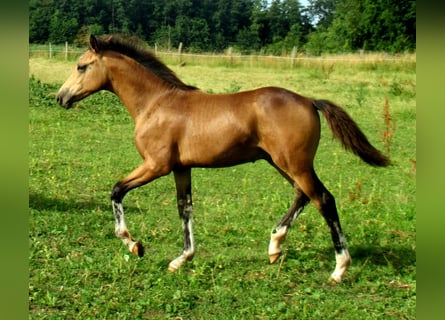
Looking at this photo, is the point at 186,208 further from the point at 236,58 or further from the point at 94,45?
the point at 236,58

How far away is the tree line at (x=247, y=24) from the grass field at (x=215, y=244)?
1673 cm

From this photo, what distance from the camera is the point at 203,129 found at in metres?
4.80

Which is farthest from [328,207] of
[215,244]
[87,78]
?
[87,78]

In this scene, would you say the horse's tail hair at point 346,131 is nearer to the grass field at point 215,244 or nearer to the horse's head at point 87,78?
the grass field at point 215,244

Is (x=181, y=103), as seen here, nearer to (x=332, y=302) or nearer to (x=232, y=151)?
(x=232, y=151)

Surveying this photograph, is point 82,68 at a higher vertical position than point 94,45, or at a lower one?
lower

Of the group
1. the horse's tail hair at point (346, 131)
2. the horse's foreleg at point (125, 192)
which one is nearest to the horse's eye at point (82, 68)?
the horse's foreleg at point (125, 192)

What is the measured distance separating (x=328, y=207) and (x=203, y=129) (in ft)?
4.20

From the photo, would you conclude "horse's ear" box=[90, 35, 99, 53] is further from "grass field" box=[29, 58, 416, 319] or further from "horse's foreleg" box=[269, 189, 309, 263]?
"horse's foreleg" box=[269, 189, 309, 263]

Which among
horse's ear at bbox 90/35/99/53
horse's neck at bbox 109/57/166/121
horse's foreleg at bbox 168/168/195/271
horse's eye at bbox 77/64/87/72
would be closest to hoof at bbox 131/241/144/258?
horse's foreleg at bbox 168/168/195/271

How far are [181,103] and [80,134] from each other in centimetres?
695

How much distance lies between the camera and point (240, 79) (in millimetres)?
21516

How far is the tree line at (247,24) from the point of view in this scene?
33219 millimetres
